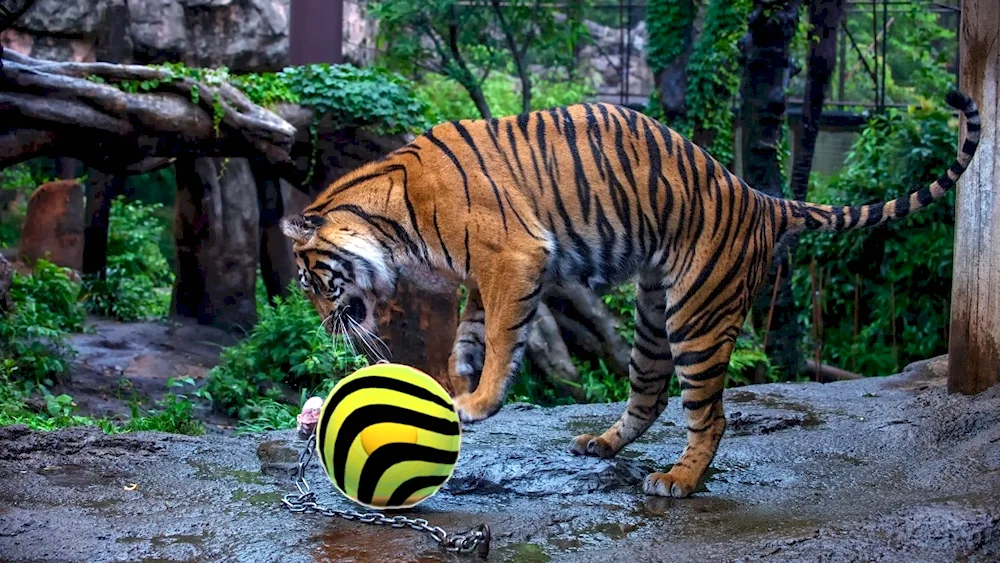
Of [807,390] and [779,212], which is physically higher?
[779,212]

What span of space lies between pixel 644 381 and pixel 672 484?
666 mm

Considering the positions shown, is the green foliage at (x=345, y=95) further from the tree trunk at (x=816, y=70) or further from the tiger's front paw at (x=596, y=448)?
the tiger's front paw at (x=596, y=448)

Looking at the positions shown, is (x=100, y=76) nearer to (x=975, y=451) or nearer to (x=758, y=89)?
(x=758, y=89)

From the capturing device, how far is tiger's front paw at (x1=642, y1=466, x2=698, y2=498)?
4.32 metres

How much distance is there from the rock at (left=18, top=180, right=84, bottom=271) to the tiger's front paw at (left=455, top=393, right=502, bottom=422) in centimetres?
1056

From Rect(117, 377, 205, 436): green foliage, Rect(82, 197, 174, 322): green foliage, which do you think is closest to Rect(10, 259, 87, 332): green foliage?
Rect(82, 197, 174, 322): green foliage

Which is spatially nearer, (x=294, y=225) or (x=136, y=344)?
(x=294, y=225)

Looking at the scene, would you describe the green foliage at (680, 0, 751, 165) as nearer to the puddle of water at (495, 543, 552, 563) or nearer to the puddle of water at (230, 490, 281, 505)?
the puddle of water at (230, 490, 281, 505)

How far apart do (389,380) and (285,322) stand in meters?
5.12

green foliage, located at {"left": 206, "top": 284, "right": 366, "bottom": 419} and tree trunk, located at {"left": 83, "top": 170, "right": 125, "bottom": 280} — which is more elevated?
tree trunk, located at {"left": 83, "top": 170, "right": 125, "bottom": 280}

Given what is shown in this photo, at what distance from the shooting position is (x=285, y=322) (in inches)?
334

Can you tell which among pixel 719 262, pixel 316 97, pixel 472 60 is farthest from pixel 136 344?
pixel 719 262

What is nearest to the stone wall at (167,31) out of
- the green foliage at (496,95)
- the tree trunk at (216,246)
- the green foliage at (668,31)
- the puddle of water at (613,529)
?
the green foliage at (496,95)

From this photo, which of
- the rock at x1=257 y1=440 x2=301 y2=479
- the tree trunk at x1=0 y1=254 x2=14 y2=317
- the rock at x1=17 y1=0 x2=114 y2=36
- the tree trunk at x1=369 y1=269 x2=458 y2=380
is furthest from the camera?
the rock at x1=17 y1=0 x2=114 y2=36
